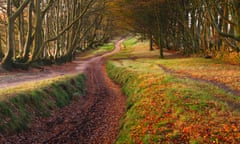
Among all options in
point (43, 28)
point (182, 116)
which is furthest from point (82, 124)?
point (43, 28)

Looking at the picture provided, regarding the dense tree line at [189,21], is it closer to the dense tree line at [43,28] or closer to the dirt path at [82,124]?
the dense tree line at [43,28]

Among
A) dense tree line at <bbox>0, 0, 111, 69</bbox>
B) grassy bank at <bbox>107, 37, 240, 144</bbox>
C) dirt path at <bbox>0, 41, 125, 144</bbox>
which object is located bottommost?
dirt path at <bbox>0, 41, 125, 144</bbox>

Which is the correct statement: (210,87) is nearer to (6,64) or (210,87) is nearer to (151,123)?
(151,123)

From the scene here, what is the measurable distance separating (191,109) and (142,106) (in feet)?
8.14

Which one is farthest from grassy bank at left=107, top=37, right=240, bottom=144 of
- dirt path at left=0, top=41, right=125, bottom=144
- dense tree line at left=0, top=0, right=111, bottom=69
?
dense tree line at left=0, top=0, right=111, bottom=69

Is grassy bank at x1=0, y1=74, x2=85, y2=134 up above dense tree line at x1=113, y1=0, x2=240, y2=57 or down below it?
below

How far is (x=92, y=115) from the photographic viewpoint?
14.2 metres

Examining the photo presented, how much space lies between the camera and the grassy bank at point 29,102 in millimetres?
10750

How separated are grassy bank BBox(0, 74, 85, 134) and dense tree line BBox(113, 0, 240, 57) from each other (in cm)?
1324

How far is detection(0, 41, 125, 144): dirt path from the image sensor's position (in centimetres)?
1078

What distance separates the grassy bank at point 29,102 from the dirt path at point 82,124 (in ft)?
1.13

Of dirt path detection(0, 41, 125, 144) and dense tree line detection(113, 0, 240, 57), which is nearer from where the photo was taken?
dirt path detection(0, 41, 125, 144)

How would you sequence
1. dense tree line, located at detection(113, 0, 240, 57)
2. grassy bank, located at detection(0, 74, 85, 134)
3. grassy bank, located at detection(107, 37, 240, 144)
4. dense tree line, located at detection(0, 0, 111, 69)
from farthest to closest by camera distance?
1. dense tree line, located at detection(113, 0, 240, 57)
2. dense tree line, located at detection(0, 0, 111, 69)
3. grassy bank, located at detection(0, 74, 85, 134)
4. grassy bank, located at detection(107, 37, 240, 144)

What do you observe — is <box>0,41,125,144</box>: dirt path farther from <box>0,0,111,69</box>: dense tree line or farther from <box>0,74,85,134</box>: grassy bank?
<box>0,0,111,69</box>: dense tree line
